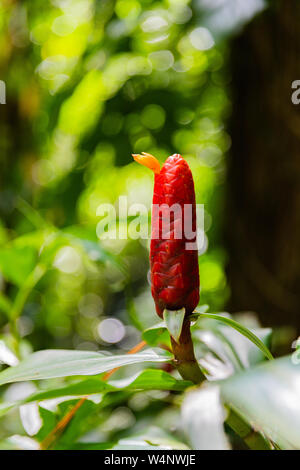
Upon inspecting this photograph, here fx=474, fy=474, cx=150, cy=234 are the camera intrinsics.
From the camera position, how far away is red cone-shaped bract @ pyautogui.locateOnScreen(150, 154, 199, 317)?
26 centimetres

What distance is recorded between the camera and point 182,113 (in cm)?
103

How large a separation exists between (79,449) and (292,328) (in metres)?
0.52

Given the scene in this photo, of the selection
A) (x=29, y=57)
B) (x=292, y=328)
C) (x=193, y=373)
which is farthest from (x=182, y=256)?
(x=29, y=57)

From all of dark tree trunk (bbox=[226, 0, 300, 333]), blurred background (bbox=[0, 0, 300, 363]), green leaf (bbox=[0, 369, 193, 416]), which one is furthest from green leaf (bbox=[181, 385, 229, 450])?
dark tree trunk (bbox=[226, 0, 300, 333])

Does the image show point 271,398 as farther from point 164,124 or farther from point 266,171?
point 164,124

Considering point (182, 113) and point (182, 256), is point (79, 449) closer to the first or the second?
point (182, 256)

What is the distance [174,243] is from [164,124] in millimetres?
786

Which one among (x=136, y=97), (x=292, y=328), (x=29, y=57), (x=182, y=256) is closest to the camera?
(x=182, y=256)

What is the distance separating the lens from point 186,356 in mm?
269

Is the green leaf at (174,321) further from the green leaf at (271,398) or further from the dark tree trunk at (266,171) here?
the dark tree trunk at (266,171)

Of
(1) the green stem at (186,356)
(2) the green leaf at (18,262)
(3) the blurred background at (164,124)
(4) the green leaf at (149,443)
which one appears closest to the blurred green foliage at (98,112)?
(3) the blurred background at (164,124)

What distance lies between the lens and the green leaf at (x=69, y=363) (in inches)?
9.8

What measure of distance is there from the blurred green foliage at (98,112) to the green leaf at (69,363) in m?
0.58
